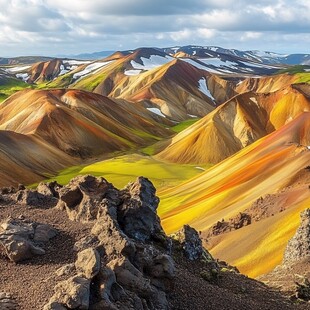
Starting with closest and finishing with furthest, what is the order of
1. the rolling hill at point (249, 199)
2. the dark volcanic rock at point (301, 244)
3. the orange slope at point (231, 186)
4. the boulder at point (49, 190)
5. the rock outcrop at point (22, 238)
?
the rock outcrop at point (22, 238)
the boulder at point (49, 190)
the dark volcanic rock at point (301, 244)
the rolling hill at point (249, 199)
the orange slope at point (231, 186)

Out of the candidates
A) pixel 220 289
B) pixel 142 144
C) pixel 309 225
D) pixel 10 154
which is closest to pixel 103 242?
pixel 220 289

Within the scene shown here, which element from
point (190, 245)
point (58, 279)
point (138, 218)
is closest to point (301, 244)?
point (190, 245)

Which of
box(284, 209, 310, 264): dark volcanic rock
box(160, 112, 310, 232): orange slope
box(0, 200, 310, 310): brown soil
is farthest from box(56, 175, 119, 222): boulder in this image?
box(160, 112, 310, 232): orange slope

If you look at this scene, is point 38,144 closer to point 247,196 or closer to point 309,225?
point 247,196

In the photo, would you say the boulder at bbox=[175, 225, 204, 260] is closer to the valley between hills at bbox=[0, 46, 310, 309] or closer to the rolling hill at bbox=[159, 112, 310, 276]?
the valley between hills at bbox=[0, 46, 310, 309]

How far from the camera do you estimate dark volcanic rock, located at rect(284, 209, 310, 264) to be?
3188cm

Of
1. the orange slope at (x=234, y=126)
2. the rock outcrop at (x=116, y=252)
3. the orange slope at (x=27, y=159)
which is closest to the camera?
the rock outcrop at (x=116, y=252)

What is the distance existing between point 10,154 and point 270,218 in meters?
78.3

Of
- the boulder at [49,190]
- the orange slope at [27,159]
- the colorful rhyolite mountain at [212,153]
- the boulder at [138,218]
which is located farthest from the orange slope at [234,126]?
the boulder at [138,218]

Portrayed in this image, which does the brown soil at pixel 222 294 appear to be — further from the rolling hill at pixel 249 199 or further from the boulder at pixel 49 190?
the rolling hill at pixel 249 199

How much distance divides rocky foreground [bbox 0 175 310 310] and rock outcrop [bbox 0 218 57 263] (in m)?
0.05

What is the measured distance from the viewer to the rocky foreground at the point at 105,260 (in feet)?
61.8

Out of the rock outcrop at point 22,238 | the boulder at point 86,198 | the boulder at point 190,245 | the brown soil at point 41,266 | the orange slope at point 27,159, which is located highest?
the boulder at point 86,198

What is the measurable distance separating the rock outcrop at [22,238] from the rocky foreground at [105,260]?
46mm
